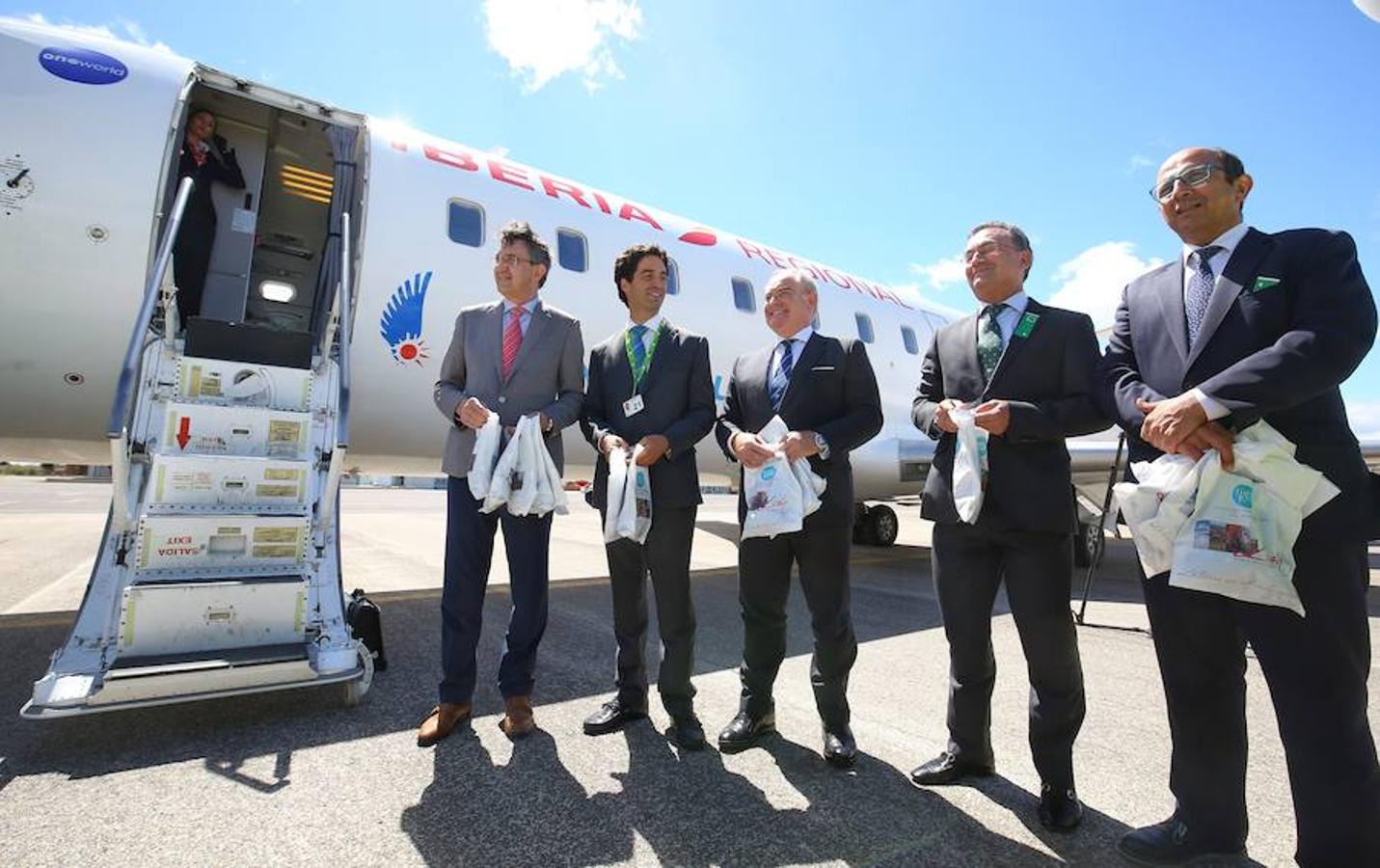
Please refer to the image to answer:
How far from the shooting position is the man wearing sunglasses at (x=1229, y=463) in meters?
1.86

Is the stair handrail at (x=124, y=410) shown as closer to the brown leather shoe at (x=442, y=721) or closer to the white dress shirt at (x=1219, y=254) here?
the brown leather shoe at (x=442, y=721)

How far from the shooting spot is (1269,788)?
106 inches

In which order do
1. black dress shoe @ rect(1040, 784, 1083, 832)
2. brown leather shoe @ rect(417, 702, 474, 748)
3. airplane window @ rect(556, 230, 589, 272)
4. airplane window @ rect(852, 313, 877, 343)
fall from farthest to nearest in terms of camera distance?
airplane window @ rect(852, 313, 877, 343) < airplane window @ rect(556, 230, 589, 272) < brown leather shoe @ rect(417, 702, 474, 748) < black dress shoe @ rect(1040, 784, 1083, 832)

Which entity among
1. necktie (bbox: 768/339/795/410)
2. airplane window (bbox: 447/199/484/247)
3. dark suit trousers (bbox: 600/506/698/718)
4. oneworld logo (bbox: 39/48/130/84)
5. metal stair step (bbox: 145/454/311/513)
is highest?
oneworld logo (bbox: 39/48/130/84)

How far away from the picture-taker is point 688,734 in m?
2.91

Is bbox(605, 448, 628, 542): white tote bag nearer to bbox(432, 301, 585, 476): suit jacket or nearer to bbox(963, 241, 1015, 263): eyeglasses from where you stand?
bbox(432, 301, 585, 476): suit jacket

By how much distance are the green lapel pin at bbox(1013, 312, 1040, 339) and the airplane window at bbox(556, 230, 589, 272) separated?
4297 mm

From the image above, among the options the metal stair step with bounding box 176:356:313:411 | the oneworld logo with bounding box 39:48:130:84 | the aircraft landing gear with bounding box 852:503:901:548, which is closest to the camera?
the metal stair step with bounding box 176:356:313:411

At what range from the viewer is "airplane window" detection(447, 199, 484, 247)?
5.34 metres

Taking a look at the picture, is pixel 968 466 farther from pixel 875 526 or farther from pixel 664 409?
pixel 875 526

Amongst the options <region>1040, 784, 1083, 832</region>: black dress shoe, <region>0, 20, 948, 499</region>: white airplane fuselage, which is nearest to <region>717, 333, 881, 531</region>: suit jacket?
<region>1040, 784, 1083, 832</region>: black dress shoe

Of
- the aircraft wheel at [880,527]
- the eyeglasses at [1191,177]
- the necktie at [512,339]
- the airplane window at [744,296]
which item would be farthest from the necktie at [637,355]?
the aircraft wheel at [880,527]

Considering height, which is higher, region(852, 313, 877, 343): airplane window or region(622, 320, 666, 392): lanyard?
region(852, 313, 877, 343): airplane window

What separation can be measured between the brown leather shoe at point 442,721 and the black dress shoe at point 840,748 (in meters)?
1.60
